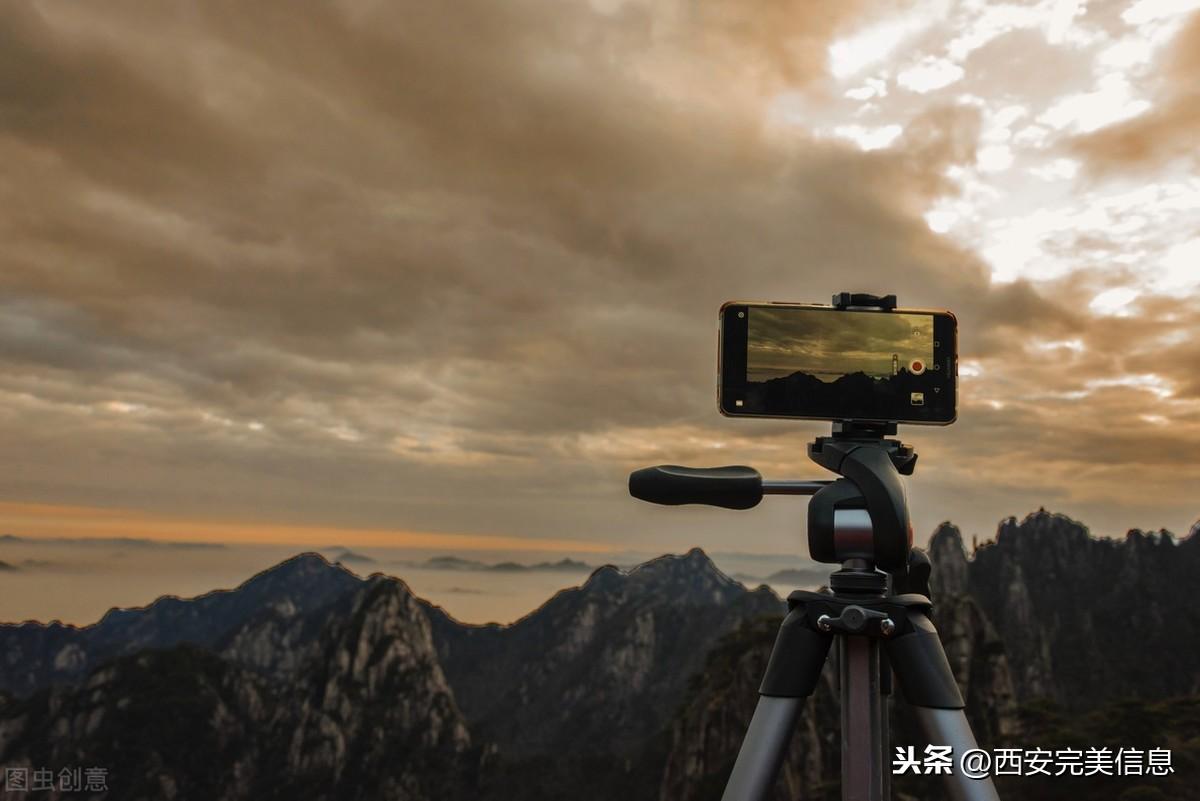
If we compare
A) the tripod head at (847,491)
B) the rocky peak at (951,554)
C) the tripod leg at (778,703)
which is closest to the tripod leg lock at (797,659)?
the tripod leg at (778,703)

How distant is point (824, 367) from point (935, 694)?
1.22 m

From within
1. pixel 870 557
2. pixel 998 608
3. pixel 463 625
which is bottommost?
pixel 463 625

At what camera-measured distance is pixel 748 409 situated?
9.82ft

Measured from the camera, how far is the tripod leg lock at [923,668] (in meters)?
2.62

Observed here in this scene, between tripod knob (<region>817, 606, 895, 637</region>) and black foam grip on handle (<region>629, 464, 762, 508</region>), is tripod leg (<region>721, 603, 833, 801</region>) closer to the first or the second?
tripod knob (<region>817, 606, 895, 637</region>)

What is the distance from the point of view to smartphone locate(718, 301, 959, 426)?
298 centimetres

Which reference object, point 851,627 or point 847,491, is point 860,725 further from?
point 847,491

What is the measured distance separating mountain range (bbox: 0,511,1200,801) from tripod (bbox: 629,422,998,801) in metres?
61.0

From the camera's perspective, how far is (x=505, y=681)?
10762 centimetres

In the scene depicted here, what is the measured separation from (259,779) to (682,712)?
155 ft

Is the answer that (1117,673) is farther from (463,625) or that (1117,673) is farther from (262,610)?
(262,610)

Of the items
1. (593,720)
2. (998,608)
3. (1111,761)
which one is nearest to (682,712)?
(593,720)
